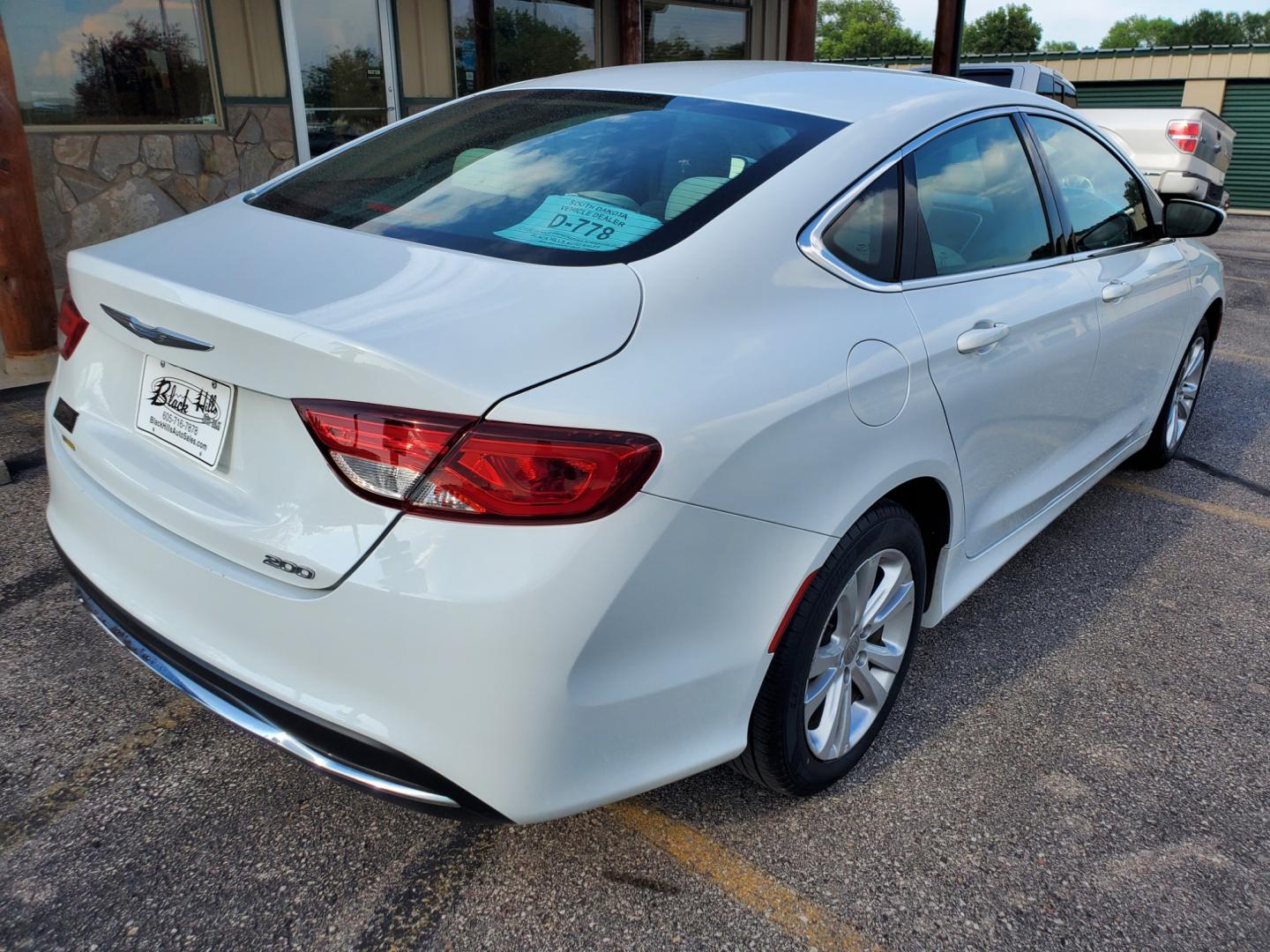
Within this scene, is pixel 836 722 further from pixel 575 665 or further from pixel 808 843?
pixel 575 665

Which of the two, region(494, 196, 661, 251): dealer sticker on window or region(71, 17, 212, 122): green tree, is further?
region(71, 17, 212, 122): green tree

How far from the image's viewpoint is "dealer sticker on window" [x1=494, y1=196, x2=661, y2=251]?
1997mm

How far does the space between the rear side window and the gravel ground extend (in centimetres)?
125

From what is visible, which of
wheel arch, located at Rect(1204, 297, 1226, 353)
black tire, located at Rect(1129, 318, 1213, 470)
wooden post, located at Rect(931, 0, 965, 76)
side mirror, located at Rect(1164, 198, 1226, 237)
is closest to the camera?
side mirror, located at Rect(1164, 198, 1226, 237)

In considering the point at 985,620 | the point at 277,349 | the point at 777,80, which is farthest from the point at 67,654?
the point at 985,620

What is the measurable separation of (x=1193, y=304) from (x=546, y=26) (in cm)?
830

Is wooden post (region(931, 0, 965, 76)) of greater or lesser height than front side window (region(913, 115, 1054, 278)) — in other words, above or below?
above

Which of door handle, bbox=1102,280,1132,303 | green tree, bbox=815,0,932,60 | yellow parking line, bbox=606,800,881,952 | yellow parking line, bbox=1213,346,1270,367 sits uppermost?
green tree, bbox=815,0,932,60

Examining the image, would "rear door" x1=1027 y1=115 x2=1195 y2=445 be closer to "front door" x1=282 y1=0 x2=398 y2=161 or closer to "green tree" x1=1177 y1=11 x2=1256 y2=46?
"front door" x1=282 y1=0 x2=398 y2=161

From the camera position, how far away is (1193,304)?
4230 mm

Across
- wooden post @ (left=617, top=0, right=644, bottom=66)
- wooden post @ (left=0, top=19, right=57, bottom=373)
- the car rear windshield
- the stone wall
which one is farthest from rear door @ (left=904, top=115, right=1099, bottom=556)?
wooden post @ (left=617, top=0, right=644, bottom=66)

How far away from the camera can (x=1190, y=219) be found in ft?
12.7

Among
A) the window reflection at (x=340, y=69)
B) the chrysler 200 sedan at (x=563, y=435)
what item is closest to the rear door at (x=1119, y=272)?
the chrysler 200 sedan at (x=563, y=435)

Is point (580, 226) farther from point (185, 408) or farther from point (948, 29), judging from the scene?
point (948, 29)
